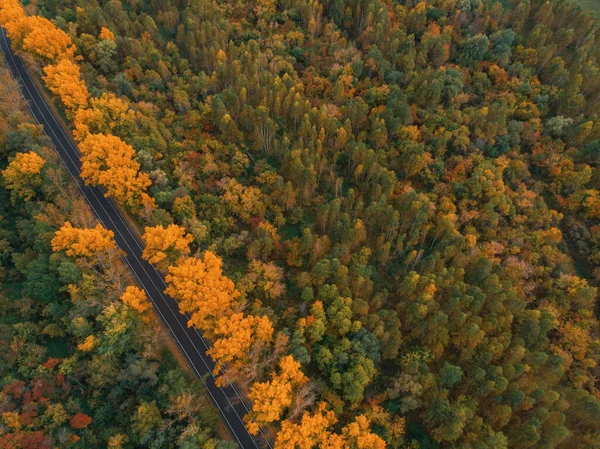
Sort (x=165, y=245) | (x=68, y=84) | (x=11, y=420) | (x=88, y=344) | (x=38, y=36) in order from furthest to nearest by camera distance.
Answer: (x=38, y=36), (x=68, y=84), (x=165, y=245), (x=88, y=344), (x=11, y=420)

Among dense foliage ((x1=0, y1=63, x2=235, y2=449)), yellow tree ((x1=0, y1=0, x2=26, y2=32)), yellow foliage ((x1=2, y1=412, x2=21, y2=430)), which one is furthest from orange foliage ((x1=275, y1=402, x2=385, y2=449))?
yellow tree ((x1=0, y1=0, x2=26, y2=32))

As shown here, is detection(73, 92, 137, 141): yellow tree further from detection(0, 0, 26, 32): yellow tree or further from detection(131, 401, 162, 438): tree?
detection(131, 401, 162, 438): tree

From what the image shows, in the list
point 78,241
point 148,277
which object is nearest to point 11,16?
point 78,241

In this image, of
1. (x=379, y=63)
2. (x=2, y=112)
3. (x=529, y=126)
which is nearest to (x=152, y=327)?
(x=2, y=112)

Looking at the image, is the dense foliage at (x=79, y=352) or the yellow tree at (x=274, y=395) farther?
the dense foliage at (x=79, y=352)

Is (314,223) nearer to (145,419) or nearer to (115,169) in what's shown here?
(115,169)

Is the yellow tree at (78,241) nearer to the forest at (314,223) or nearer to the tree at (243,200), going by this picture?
the forest at (314,223)

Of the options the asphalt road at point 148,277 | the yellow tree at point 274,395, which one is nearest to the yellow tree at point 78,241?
the asphalt road at point 148,277
